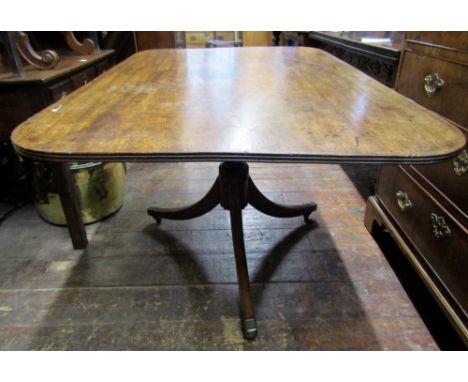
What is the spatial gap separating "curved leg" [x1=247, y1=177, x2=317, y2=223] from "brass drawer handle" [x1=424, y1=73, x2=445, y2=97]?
731 mm

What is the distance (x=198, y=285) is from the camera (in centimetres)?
138

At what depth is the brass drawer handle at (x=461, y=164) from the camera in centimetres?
100

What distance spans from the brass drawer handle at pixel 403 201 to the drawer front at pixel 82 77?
1586 millimetres

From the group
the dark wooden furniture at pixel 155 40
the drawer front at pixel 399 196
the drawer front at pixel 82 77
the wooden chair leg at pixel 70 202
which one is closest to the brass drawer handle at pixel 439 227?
the drawer front at pixel 399 196

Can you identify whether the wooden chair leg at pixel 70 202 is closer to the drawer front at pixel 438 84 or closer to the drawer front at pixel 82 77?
the drawer front at pixel 82 77

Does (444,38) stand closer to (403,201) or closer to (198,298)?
(403,201)

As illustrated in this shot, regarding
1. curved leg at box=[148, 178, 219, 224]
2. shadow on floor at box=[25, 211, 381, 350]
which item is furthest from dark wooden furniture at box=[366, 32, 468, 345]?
curved leg at box=[148, 178, 219, 224]

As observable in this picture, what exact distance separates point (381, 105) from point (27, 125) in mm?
842

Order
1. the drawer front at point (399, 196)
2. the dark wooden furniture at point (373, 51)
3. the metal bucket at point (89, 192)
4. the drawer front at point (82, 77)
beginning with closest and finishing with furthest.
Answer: the drawer front at point (399, 196) → the dark wooden furniture at point (373, 51) → the metal bucket at point (89, 192) → the drawer front at point (82, 77)

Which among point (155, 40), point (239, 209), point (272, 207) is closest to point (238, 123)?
point (239, 209)

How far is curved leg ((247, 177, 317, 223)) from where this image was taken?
1.55m

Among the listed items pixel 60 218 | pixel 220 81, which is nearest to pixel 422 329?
pixel 220 81

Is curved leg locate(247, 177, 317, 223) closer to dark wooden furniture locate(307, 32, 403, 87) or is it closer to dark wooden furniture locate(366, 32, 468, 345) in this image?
dark wooden furniture locate(366, 32, 468, 345)
